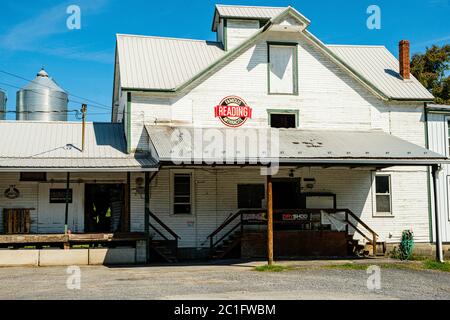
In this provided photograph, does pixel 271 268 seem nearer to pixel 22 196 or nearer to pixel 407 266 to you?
pixel 407 266

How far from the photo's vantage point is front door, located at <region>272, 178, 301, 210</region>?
2250cm

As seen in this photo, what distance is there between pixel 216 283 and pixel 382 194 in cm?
1046

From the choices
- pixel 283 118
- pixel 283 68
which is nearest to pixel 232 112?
pixel 283 118

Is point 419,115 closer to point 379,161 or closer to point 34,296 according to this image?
point 379,161

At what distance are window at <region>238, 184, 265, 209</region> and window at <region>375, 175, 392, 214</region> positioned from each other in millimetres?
4475

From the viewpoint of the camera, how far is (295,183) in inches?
890

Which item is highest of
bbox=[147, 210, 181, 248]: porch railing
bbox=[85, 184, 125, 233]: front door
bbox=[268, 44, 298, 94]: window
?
bbox=[268, 44, 298, 94]: window

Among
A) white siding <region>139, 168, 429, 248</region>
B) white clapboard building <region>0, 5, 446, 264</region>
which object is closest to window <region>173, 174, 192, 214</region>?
white clapboard building <region>0, 5, 446, 264</region>

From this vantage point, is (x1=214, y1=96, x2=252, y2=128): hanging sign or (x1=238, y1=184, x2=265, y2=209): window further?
(x1=238, y1=184, x2=265, y2=209): window

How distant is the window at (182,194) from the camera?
2120 cm

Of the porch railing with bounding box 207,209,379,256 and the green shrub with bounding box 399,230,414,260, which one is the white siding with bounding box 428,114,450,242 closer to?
the green shrub with bounding box 399,230,414,260

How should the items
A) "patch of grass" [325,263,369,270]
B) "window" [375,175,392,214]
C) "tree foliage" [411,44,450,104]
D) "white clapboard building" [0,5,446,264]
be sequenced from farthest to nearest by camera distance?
"tree foliage" [411,44,450,104]
"window" [375,175,392,214]
"white clapboard building" [0,5,446,264]
"patch of grass" [325,263,369,270]
